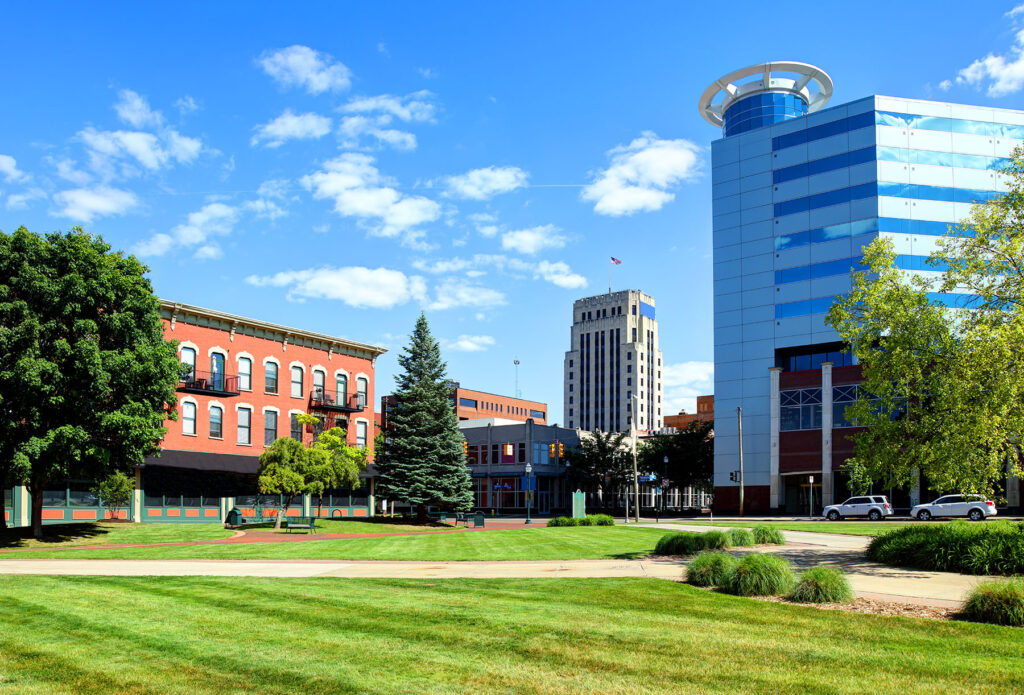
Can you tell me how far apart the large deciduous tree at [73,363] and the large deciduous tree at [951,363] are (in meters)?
27.3

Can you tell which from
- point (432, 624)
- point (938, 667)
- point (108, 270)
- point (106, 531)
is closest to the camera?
point (938, 667)

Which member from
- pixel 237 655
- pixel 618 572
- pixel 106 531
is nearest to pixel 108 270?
pixel 106 531

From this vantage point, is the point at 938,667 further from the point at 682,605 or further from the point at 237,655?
the point at 237,655

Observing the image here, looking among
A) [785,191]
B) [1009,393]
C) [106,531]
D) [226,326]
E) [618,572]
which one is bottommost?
[106,531]

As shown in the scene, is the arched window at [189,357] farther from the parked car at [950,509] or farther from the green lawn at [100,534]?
the parked car at [950,509]

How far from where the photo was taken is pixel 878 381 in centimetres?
2111

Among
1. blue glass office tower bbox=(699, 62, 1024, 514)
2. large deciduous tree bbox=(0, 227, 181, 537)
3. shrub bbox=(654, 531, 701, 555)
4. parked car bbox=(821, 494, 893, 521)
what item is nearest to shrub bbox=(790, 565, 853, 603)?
shrub bbox=(654, 531, 701, 555)

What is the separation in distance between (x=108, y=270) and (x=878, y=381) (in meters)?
30.0

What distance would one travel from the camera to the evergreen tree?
51812 mm

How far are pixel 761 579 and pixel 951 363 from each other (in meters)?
9.35

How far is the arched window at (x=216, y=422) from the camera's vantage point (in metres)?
52.6

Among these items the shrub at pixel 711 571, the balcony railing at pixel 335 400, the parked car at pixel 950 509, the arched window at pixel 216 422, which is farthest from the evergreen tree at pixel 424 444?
the shrub at pixel 711 571

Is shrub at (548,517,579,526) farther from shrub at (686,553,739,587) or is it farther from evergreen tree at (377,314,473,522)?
shrub at (686,553,739,587)

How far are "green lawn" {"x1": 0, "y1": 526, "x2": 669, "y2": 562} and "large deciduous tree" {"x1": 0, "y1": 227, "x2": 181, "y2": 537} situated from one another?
4768mm
